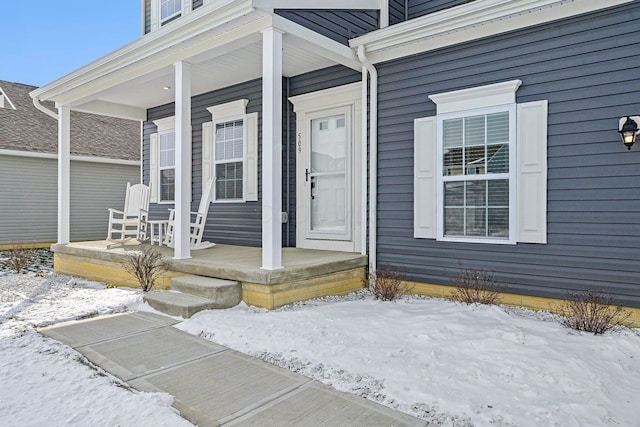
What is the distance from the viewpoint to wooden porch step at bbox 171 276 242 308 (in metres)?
3.79

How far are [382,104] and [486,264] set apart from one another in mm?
2090

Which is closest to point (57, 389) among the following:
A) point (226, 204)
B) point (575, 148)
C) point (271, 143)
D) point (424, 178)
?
point (271, 143)

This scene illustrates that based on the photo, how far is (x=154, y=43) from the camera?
4.70 meters

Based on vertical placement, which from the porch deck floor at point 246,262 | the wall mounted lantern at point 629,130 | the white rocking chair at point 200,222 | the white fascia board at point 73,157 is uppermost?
the white fascia board at point 73,157

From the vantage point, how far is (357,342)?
2926 mm

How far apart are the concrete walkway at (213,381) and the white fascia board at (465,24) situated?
3.50 meters

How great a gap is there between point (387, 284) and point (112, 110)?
6032mm

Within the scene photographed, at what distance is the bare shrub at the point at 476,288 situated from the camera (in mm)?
3980

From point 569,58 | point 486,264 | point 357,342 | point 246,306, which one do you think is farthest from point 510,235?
point 246,306

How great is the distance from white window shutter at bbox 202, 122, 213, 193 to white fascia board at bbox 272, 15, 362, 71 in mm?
2871

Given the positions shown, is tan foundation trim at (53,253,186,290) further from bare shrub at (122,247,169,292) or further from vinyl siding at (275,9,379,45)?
vinyl siding at (275,9,379,45)

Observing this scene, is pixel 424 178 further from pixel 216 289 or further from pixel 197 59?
pixel 197 59

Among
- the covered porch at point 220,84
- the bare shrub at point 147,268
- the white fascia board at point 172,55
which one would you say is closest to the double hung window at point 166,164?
the covered porch at point 220,84

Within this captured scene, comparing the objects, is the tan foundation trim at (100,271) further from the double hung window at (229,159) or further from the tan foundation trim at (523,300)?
the tan foundation trim at (523,300)
